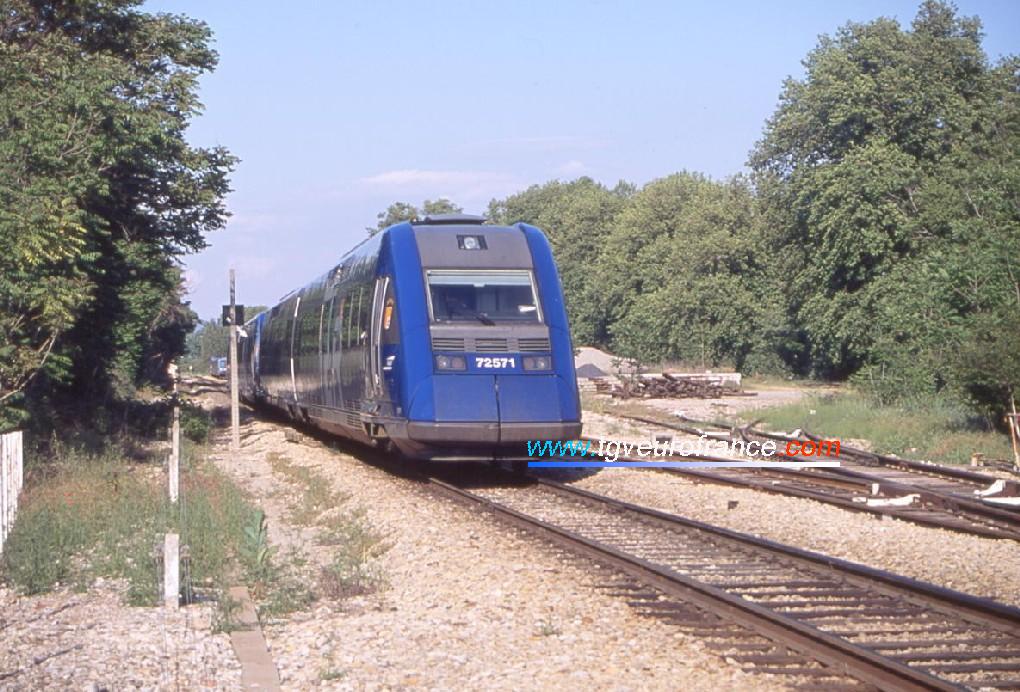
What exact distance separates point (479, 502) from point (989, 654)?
7842 mm

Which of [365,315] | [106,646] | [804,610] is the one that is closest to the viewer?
[106,646]

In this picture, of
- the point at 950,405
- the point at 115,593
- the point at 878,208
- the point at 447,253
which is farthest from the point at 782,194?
the point at 115,593

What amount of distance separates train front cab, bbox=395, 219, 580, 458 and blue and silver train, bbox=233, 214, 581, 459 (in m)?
0.01

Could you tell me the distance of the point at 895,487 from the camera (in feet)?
43.9

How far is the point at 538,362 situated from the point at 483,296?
120cm

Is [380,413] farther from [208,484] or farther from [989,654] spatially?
[989,654]

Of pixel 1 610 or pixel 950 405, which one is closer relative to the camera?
pixel 1 610

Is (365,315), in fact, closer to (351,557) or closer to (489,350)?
(489,350)

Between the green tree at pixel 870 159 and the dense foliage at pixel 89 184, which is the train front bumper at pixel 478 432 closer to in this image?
the dense foliage at pixel 89 184

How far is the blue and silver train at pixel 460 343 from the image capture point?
1434cm

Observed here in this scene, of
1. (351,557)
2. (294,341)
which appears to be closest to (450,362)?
(351,557)

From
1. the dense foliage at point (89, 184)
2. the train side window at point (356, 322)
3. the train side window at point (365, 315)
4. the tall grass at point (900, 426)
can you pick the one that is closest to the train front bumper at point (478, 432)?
the train side window at point (365, 315)

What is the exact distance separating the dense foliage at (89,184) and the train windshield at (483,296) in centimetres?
502

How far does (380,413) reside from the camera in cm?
1547
